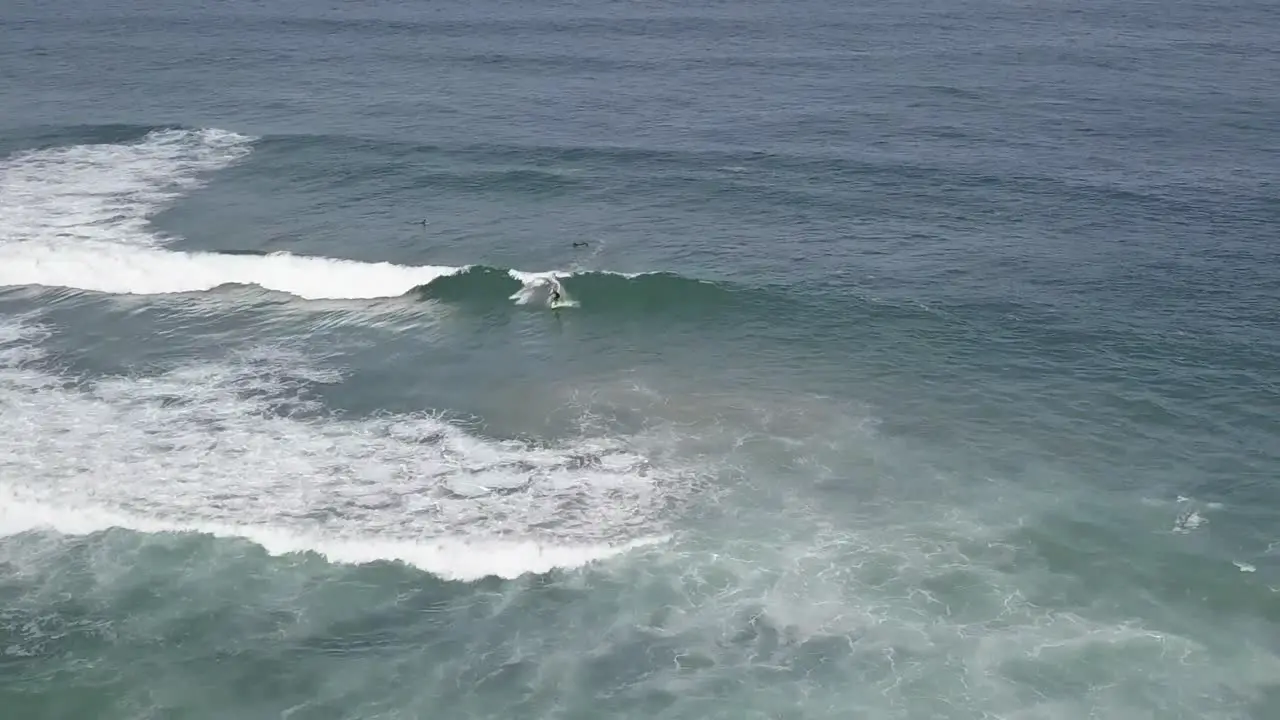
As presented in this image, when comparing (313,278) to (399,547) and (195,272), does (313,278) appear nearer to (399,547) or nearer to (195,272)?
(195,272)

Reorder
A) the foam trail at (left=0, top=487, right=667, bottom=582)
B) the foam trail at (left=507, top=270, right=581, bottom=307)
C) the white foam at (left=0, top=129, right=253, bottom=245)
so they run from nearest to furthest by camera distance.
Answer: the foam trail at (left=0, top=487, right=667, bottom=582)
the foam trail at (left=507, top=270, right=581, bottom=307)
the white foam at (left=0, top=129, right=253, bottom=245)

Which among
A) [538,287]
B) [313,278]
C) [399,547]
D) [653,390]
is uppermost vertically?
[538,287]

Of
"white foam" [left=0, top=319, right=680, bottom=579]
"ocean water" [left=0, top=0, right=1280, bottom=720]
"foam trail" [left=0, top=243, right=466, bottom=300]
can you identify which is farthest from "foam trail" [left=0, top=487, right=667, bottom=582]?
"foam trail" [left=0, top=243, right=466, bottom=300]

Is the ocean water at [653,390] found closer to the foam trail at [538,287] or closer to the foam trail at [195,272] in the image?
the foam trail at [195,272]

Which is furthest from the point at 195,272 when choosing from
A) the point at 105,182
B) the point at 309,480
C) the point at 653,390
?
the point at 653,390

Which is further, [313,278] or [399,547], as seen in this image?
[313,278]

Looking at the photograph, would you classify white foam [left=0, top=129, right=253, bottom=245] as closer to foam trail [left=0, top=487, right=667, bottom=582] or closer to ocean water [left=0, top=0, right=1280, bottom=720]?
ocean water [left=0, top=0, right=1280, bottom=720]
